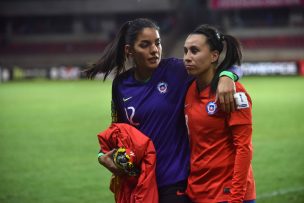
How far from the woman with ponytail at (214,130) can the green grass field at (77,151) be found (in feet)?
12.3

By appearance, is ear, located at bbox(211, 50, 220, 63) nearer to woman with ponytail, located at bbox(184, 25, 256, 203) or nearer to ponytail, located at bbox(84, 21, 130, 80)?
woman with ponytail, located at bbox(184, 25, 256, 203)

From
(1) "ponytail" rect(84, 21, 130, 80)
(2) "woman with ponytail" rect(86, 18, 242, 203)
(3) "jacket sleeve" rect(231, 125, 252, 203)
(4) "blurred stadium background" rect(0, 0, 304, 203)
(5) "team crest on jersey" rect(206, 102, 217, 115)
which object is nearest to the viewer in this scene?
(3) "jacket sleeve" rect(231, 125, 252, 203)

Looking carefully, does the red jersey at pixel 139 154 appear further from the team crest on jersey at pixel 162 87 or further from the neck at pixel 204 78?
the neck at pixel 204 78

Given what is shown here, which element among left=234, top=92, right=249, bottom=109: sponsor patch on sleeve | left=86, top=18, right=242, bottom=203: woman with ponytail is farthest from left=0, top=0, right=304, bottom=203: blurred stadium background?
left=234, top=92, right=249, bottom=109: sponsor patch on sleeve

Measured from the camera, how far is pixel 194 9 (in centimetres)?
4819

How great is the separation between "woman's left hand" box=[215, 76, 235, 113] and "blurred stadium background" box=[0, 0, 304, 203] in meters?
3.42

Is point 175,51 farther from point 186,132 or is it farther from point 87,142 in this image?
point 186,132

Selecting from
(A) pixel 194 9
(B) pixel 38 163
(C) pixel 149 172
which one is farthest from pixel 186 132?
(A) pixel 194 9

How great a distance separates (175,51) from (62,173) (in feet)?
119

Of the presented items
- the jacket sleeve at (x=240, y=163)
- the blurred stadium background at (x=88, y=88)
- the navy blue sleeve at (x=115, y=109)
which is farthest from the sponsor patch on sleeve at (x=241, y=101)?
the blurred stadium background at (x=88, y=88)

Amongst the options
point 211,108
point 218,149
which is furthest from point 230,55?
point 218,149

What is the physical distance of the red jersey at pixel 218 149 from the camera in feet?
12.3

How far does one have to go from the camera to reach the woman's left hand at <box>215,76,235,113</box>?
3739mm

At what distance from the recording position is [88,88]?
95.8ft
